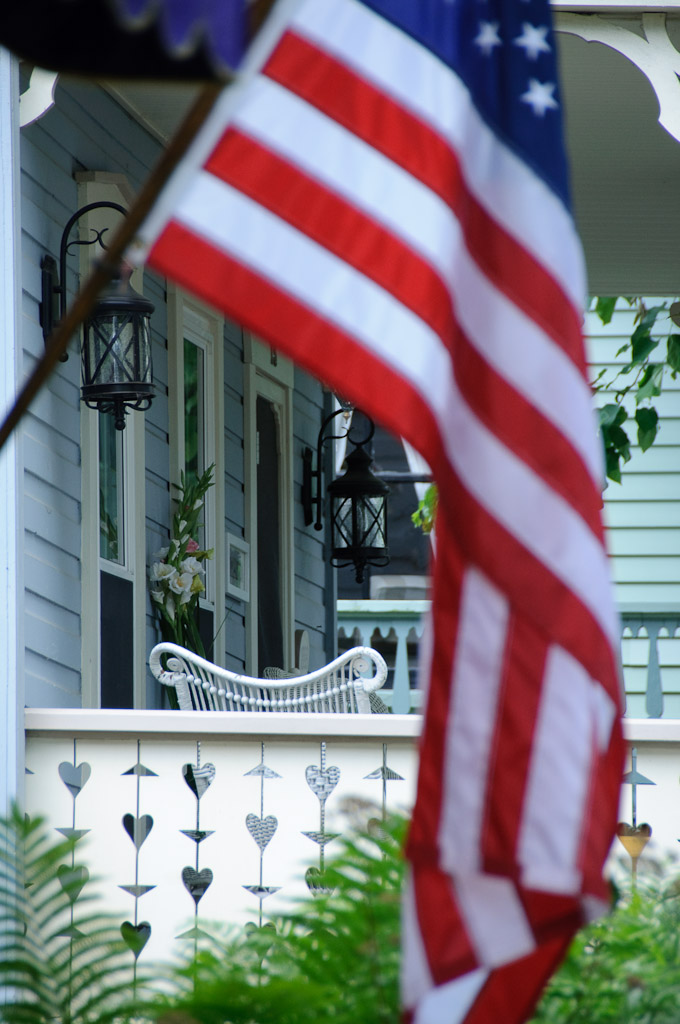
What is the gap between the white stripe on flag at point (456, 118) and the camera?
246 centimetres

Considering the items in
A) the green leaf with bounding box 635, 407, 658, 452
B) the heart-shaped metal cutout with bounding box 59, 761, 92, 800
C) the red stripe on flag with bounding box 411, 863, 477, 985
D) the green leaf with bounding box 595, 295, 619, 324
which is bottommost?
the red stripe on flag with bounding box 411, 863, 477, 985

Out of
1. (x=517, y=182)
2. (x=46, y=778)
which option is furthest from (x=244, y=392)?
(x=517, y=182)

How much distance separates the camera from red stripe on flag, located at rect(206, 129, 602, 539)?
236 cm

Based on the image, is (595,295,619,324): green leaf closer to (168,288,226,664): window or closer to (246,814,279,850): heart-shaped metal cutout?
(168,288,226,664): window

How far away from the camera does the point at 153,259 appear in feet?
7.27

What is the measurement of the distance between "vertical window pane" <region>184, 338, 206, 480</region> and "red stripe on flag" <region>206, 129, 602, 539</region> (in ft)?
15.7

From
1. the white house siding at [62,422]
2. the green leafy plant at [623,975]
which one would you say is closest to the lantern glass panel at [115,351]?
the white house siding at [62,422]

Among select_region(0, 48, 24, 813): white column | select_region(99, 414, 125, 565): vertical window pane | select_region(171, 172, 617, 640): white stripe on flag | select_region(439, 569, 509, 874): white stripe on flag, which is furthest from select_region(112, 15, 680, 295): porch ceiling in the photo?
select_region(439, 569, 509, 874): white stripe on flag

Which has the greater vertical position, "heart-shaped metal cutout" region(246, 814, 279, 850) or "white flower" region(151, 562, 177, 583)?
"white flower" region(151, 562, 177, 583)

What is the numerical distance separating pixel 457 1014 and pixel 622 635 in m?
9.11

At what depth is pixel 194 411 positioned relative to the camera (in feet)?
24.2

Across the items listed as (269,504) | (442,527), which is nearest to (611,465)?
(269,504)

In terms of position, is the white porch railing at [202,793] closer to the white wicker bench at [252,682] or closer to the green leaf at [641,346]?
the white wicker bench at [252,682]

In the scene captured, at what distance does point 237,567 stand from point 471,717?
564 centimetres
